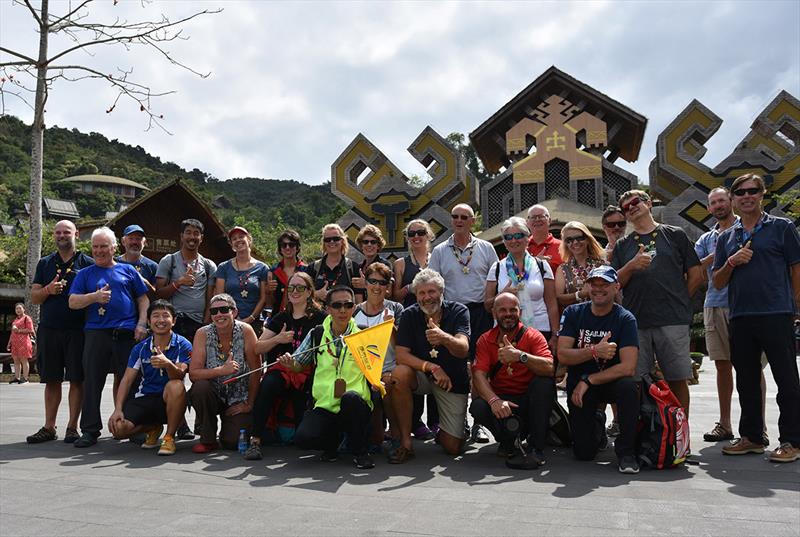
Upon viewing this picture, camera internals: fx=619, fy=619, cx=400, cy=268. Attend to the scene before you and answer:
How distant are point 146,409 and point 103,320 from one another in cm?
101

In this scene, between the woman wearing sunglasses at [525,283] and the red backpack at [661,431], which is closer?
the red backpack at [661,431]

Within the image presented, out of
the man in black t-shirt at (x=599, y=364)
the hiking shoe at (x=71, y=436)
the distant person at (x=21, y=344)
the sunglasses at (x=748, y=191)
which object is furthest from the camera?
the distant person at (x=21, y=344)

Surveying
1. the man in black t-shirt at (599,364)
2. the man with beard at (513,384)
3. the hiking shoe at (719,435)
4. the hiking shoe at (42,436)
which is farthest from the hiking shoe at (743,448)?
the hiking shoe at (42,436)

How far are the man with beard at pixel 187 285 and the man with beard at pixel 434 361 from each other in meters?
2.43

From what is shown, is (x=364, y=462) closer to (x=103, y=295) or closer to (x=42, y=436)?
(x=103, y=295)

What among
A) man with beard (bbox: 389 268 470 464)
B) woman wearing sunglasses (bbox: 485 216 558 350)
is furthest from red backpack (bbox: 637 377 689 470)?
man with beard (bbox: 389 268 470 464)

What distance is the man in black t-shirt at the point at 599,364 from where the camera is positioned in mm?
4555

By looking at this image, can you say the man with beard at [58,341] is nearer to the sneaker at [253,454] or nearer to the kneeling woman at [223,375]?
the kneeling woman at [223,375]

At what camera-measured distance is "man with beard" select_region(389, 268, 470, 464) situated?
16.3 ft

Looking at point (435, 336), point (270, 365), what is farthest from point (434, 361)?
point (270, 365)

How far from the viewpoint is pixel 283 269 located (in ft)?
20.7

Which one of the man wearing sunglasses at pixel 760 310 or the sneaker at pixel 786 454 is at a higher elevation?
the man wearing sunglasses at pixel 760 310

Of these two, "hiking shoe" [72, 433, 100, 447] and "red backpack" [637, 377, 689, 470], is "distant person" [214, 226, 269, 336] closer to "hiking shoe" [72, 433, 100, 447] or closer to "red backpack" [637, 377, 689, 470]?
"hiking shoe" [72, 433, 100, 447]

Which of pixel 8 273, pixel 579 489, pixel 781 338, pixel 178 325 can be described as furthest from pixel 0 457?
pixel 8 273
